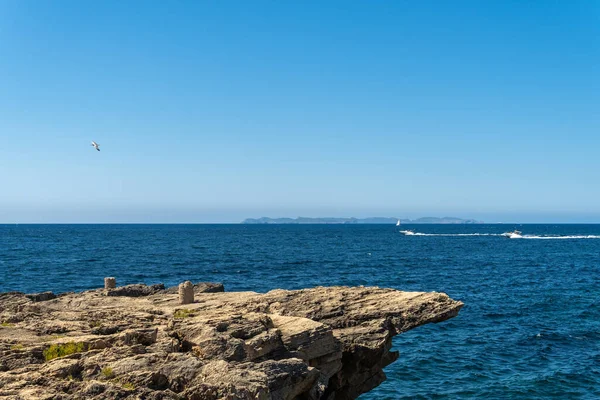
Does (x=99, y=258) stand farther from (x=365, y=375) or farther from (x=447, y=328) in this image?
(x=365, y=375)

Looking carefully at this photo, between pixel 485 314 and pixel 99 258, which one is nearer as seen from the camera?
pixel 485 314

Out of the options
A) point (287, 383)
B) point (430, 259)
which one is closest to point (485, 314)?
point (287, 383)

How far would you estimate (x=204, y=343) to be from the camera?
17422 mm

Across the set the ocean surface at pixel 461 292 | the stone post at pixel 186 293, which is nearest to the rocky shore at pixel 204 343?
the stone post at pixel 186 293

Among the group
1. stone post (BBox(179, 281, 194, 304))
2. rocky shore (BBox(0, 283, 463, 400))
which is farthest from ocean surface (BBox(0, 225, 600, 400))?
stone post (BBox(179, 281, 194, 304))

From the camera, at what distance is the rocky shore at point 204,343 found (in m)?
14.3

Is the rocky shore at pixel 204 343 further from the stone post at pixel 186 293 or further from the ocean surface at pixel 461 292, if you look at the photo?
the ocean surface at pixel 461 292

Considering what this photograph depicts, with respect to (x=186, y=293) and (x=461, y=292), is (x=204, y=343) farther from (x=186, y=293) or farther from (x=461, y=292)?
(x=461, y=292)

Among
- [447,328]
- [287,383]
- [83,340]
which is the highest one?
[83,340]

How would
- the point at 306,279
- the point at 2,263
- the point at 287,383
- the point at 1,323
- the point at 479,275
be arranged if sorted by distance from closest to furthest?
the point at 287,383, the point at 1,323, the point at 306,279, the point at 479,275, the point at 2,263

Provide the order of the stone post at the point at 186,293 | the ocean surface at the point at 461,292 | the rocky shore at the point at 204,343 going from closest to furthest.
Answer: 1. the rocky shore at the point at 204,343
2. the stone post at the point at 186,293
3. the ocean surface at the point at 461,292

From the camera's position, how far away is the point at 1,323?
1994 centimetres

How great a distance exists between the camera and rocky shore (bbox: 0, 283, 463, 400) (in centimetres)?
1431

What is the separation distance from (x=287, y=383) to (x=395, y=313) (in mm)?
9359
